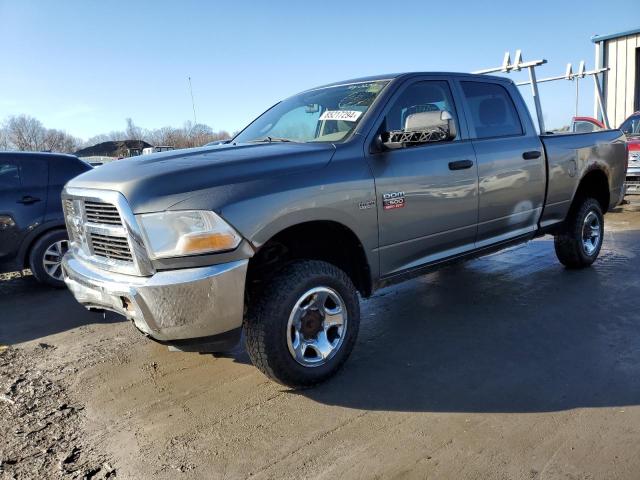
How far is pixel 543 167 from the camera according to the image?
4.77 metres

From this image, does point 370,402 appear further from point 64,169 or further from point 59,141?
point 59,141

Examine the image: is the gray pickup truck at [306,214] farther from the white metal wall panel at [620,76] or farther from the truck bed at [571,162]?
the white metal wall panel at [620,76]

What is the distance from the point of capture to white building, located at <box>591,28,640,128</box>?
18.0 m

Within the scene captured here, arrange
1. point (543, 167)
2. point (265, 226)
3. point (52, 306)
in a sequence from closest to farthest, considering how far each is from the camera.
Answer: point (265, 226), point (543, 167), point (52, 306)

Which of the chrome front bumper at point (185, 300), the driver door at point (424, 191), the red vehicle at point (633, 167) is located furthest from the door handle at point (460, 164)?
the red vehicle at point (633, 167)

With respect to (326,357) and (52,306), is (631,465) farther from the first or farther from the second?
(52,306)

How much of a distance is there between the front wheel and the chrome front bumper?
20cm

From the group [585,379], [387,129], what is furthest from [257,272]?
[585,379]

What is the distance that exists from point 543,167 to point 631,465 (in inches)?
120

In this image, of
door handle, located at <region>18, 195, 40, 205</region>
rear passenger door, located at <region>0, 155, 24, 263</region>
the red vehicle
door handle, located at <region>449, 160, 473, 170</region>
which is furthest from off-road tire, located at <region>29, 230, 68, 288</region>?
the red vehicle

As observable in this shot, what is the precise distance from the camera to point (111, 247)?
2.97m

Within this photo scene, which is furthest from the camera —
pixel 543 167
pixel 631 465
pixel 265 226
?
pixel 543 167

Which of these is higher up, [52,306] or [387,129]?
[387,129]

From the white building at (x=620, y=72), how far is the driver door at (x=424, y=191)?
55.3 feet
